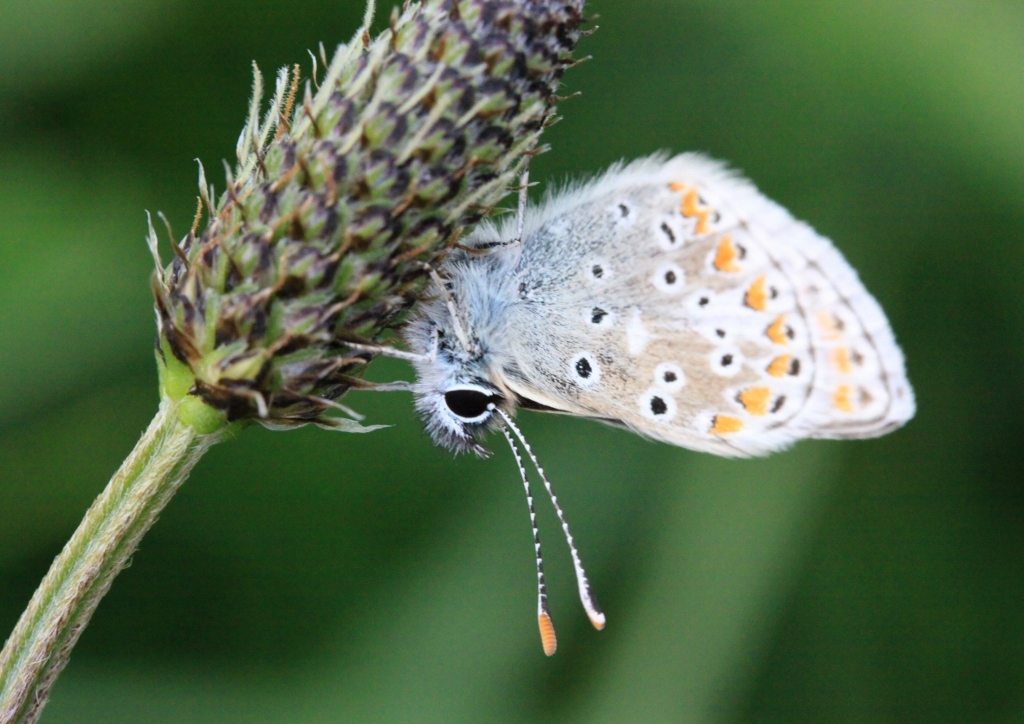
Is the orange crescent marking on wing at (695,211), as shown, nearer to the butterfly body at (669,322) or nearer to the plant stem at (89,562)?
the butterfly body at (669,322)

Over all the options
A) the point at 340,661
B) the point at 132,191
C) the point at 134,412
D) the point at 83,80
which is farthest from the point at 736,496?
the point at 83,80

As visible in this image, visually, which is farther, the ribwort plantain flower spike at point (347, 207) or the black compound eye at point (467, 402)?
the black compound eye at point (467, 402)

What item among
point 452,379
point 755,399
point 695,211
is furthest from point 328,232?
point 755,399

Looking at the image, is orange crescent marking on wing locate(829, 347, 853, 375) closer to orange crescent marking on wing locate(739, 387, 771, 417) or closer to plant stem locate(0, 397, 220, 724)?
orange crescent marking on wing locate(739, 387, 771, 417)

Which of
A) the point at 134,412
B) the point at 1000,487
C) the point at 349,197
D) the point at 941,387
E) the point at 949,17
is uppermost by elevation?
the point at 949,17

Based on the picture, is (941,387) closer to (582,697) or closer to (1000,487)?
(1000,487)

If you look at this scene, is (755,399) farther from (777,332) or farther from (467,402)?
(467,402)

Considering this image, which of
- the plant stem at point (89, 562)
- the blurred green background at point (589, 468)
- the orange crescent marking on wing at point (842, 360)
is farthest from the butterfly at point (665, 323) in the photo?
the blurred green background at point (589, 468)
